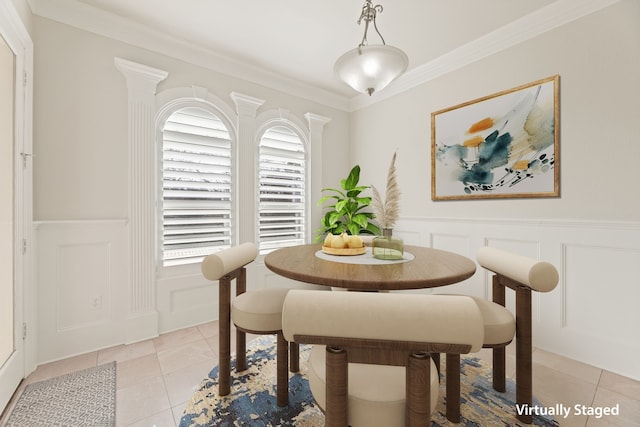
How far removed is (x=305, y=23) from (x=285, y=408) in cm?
287

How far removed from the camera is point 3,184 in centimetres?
162

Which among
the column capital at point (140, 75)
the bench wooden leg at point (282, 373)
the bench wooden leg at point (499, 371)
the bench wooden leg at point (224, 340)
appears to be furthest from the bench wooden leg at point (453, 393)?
the column capital at point (140, 75)

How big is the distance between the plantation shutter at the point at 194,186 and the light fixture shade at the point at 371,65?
1646 mm

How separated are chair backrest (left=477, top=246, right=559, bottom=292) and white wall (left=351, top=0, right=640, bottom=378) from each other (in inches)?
41.0

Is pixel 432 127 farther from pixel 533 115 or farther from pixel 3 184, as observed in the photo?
pixel 3 184

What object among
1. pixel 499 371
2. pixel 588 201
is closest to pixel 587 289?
pixel 588 201

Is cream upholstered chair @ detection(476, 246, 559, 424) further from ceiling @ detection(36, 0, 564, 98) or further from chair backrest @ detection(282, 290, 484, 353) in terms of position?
ceiling @ detection(36, 0, 564, 98)

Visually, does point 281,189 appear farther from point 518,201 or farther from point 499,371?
point 499,371

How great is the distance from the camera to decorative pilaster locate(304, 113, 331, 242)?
3.64 metres

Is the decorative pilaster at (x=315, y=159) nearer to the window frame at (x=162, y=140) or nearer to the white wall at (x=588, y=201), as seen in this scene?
the window frame at (x=162, y=140)

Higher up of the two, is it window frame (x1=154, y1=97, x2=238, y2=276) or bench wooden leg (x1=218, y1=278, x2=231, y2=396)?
window frame (x1=154, y1=97, x2=238, y2=276)

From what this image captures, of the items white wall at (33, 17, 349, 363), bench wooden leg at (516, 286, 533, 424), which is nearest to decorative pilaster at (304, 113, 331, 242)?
white wall at (33, 17, 349, 363)

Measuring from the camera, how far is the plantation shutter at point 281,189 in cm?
326

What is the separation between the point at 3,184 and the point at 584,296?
400cm
